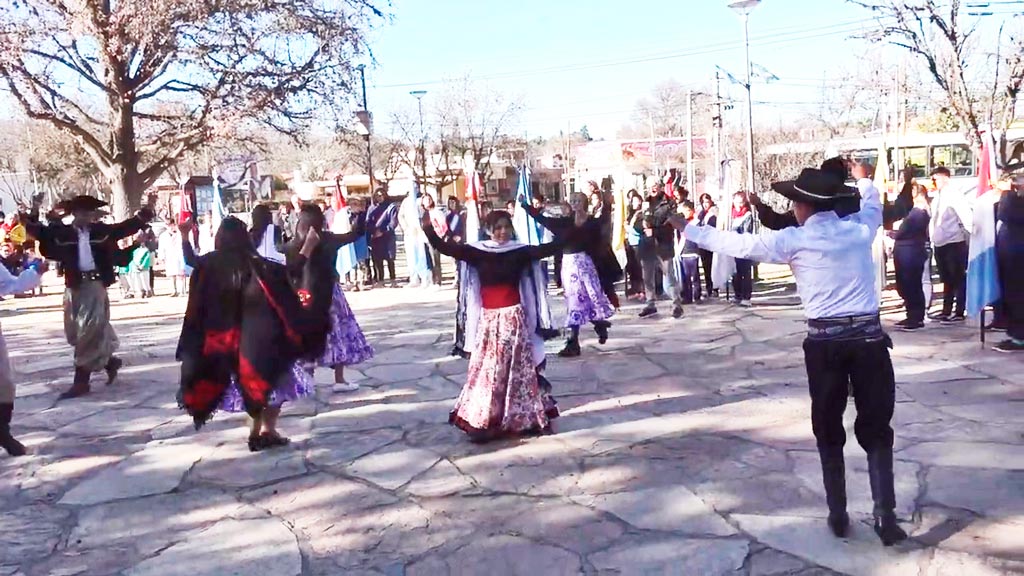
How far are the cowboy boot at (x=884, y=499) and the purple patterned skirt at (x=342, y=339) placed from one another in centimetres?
493

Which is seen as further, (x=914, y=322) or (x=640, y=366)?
(x=914, y=322)

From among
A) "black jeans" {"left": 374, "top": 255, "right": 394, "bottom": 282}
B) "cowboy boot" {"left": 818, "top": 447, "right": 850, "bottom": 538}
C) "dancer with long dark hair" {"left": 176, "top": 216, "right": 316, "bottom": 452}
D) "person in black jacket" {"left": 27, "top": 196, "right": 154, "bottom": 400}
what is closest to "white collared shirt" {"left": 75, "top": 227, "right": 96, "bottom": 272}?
"person in black jacket" {"left": 27, "top": 196, "right": 154, "bottom": 400}

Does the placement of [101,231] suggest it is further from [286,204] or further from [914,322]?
[286,204]

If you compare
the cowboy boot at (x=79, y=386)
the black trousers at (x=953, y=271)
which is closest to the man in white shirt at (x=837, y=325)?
the cowboy boot at (x=79, y=386)

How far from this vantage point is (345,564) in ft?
15.1

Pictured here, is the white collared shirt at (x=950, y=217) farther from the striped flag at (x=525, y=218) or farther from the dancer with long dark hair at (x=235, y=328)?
the dancer with long dark hair at (x=235, y=328)

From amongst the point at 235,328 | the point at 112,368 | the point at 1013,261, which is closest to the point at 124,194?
the point at 112,368

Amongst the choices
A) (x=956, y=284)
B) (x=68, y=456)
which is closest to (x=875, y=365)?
(x=68, y=456)

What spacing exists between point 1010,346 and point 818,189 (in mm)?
5673

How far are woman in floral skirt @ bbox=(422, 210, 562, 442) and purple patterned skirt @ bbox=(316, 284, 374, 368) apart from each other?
1982 millimetres

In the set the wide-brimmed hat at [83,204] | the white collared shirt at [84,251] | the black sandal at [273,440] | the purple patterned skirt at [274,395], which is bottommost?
the black sandal at [273,440]

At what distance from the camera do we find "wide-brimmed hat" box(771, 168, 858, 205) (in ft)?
14.7

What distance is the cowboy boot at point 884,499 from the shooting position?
14.6 ft

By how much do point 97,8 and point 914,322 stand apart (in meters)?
14.7
